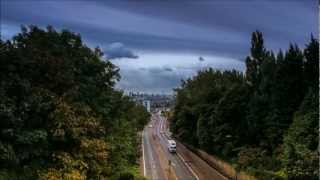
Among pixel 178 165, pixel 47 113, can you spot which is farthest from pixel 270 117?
pixel 47 113

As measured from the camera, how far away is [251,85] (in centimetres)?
7100

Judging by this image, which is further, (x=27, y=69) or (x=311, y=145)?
(x=311, y=145)

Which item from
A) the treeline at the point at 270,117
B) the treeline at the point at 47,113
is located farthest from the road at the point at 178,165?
the treeline at the point at 47,113

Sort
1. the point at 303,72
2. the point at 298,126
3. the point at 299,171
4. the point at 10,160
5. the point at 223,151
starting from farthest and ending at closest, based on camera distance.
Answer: the point at 223,151 < the point at 303,72 < the point at 298,126 < the point at 299,171 < the point at 10,160

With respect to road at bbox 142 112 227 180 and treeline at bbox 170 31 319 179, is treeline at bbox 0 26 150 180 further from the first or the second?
road at bbox 142 112 227 180

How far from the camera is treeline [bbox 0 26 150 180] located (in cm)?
3180

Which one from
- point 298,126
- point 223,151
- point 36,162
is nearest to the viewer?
point 36,162

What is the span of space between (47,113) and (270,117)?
95.1ft

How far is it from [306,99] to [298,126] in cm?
268

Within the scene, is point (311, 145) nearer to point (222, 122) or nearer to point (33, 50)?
point (33, 50)

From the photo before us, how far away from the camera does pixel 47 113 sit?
34812 millimetres

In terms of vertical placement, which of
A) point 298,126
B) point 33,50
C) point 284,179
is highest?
point 33,50

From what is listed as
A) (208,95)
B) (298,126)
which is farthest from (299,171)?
(208,95)

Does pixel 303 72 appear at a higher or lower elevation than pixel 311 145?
higher
